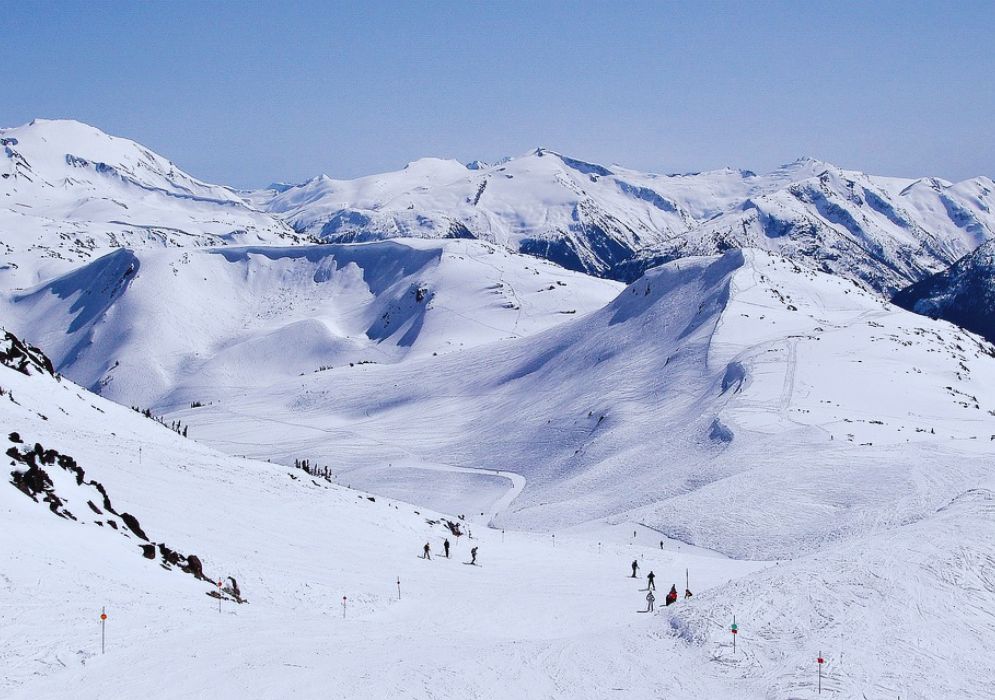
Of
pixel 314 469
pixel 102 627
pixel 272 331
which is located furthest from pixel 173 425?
pixel 102 627

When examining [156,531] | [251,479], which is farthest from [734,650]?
[251,479]

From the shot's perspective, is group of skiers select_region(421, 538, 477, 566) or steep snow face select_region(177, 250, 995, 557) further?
steep snow face select_region(177, 250, 995, 557)

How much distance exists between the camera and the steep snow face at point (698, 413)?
177ft

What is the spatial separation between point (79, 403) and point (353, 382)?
2891 inches

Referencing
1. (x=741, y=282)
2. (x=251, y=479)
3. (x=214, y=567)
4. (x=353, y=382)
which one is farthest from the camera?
(x=353, y=382)

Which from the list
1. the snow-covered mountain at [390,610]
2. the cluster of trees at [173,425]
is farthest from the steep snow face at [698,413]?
the snow-covered mountain at [390,610]

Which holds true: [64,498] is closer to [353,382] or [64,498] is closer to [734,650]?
[734,650]

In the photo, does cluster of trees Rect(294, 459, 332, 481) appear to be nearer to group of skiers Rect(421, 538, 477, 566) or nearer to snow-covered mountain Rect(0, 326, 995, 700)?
group of skiers Rect(421, 538, 477, 566)

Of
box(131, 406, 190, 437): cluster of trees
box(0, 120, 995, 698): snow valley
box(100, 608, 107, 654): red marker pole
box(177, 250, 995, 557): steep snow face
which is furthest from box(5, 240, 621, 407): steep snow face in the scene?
box(100, 608, 107, 654): red marker pole

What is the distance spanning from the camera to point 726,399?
7900 cm

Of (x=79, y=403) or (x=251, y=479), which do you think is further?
(x=79, y=403)

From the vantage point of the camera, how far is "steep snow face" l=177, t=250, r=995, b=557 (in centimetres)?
5403

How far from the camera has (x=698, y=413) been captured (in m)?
78.8

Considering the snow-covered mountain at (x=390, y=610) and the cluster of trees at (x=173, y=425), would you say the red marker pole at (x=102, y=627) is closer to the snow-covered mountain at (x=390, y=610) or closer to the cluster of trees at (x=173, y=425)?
the snow-covered mountain at (x=390, y=610)
